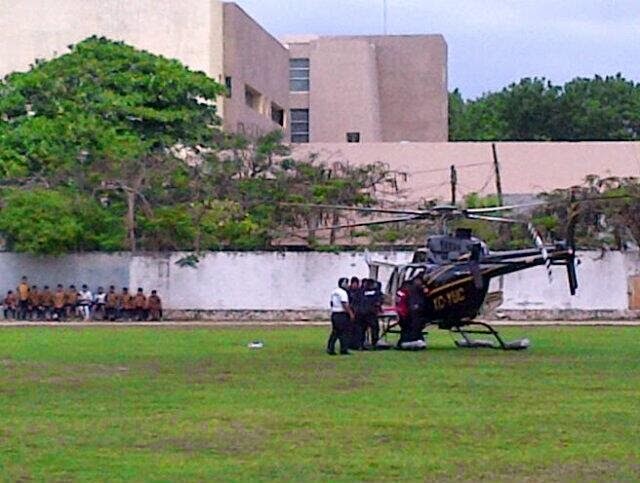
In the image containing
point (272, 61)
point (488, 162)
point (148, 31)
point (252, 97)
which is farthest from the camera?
point (272, 61)

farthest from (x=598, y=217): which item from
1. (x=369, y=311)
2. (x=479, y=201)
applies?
(x=369, y=311)

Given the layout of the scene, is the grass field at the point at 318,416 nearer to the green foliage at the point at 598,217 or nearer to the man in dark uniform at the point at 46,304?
the man in dark uniform at the point at 46,304

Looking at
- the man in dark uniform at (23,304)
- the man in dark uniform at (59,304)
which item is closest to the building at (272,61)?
the man in dark uniform at (59,304)

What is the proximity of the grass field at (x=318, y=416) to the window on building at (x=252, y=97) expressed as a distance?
47167 millimetres

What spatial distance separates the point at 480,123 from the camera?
10906 cm

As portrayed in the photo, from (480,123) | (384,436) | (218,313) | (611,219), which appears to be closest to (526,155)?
(611,219)

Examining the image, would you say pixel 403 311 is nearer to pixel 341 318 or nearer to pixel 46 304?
pixel 341 318

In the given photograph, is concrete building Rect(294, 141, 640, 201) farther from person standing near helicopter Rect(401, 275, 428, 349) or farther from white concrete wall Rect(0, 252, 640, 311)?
person standing near helicopter Rect(401, 275, 428, 349)

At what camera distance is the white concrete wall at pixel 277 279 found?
5272 cm

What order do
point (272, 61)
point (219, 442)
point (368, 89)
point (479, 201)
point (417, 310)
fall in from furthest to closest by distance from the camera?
point (368, 89), point (272, 61), point (479, 201), point (417, 310), point (219, 442)

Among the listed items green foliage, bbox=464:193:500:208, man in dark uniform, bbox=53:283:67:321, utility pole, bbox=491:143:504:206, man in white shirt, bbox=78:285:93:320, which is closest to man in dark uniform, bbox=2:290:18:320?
man in dark uniform, bbox=53:283:67:321

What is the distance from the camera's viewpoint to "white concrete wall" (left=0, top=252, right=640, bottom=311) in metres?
52.7

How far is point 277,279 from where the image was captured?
53000 mm

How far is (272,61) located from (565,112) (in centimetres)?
2868
